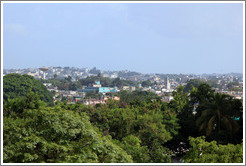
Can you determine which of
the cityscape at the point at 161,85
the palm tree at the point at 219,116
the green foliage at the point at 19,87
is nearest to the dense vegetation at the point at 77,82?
the cityscape at the point at 161,85

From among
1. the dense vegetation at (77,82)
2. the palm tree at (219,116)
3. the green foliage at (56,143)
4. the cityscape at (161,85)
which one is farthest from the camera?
the dense vegetation at (77,82)

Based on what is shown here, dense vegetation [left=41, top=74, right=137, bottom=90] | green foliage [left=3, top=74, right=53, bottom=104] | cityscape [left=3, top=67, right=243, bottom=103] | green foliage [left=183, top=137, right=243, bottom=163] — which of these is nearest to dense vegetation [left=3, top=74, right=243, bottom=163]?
green foliage [left=183, top=137, right=243, bottom=163]

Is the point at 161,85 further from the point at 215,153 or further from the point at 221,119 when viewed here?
the point at 215,153

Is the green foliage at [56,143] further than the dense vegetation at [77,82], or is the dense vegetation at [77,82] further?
the dense vegetation at [77,82]

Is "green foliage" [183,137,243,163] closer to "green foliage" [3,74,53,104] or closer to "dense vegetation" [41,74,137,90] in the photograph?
"green foliage" [3,74,53,104]

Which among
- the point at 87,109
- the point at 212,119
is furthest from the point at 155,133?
the point at 87,109

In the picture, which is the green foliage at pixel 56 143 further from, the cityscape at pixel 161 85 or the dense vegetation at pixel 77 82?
the dense vegetation at pixel 77 82

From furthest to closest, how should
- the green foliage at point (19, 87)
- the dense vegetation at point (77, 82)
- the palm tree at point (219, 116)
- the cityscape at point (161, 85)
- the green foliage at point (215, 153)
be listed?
the dense vegetation at point (77, 82)
the cityscape at point (161, 85)
the green foliage at point (19, 87)
the palm tree at point (219, 116)
the green foliage at point (215, 153)

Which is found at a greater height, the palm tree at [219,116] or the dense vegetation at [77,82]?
the palm tree at [219,116]
